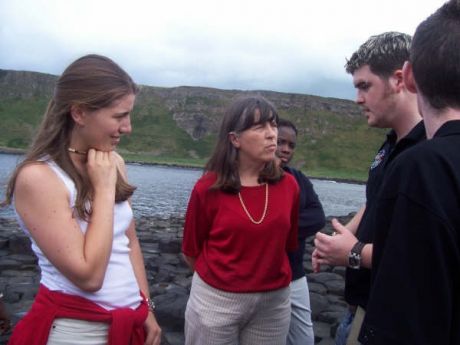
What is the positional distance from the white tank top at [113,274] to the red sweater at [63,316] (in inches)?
1.3

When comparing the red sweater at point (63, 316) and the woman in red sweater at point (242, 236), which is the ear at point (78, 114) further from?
the woman in red sweater at point (242, 236)

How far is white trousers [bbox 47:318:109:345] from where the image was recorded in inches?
80.3

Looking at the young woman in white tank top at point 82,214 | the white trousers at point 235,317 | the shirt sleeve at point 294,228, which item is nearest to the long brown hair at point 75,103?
the young woman in white tank top at point 82,214

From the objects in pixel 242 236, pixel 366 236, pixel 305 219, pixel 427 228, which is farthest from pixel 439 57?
pixel 305 219

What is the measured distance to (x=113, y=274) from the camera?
7.27 feet

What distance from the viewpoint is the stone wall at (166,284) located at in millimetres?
5676

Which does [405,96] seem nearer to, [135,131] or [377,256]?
[377,256]

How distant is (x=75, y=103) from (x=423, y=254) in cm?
158

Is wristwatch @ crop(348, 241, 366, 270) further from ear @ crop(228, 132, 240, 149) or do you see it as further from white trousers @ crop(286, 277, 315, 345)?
white trousers @ crop(286, 277, 315, 345)

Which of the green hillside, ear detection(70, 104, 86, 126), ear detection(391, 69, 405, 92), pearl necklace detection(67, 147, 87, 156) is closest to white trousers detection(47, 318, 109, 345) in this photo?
pearl necklace detection(67, 147, 87, 156)

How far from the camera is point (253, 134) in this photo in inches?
124

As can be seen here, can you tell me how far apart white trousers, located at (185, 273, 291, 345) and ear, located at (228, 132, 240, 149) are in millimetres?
862

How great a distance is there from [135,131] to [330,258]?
110 meters

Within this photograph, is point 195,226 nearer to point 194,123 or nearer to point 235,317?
point 235,317
